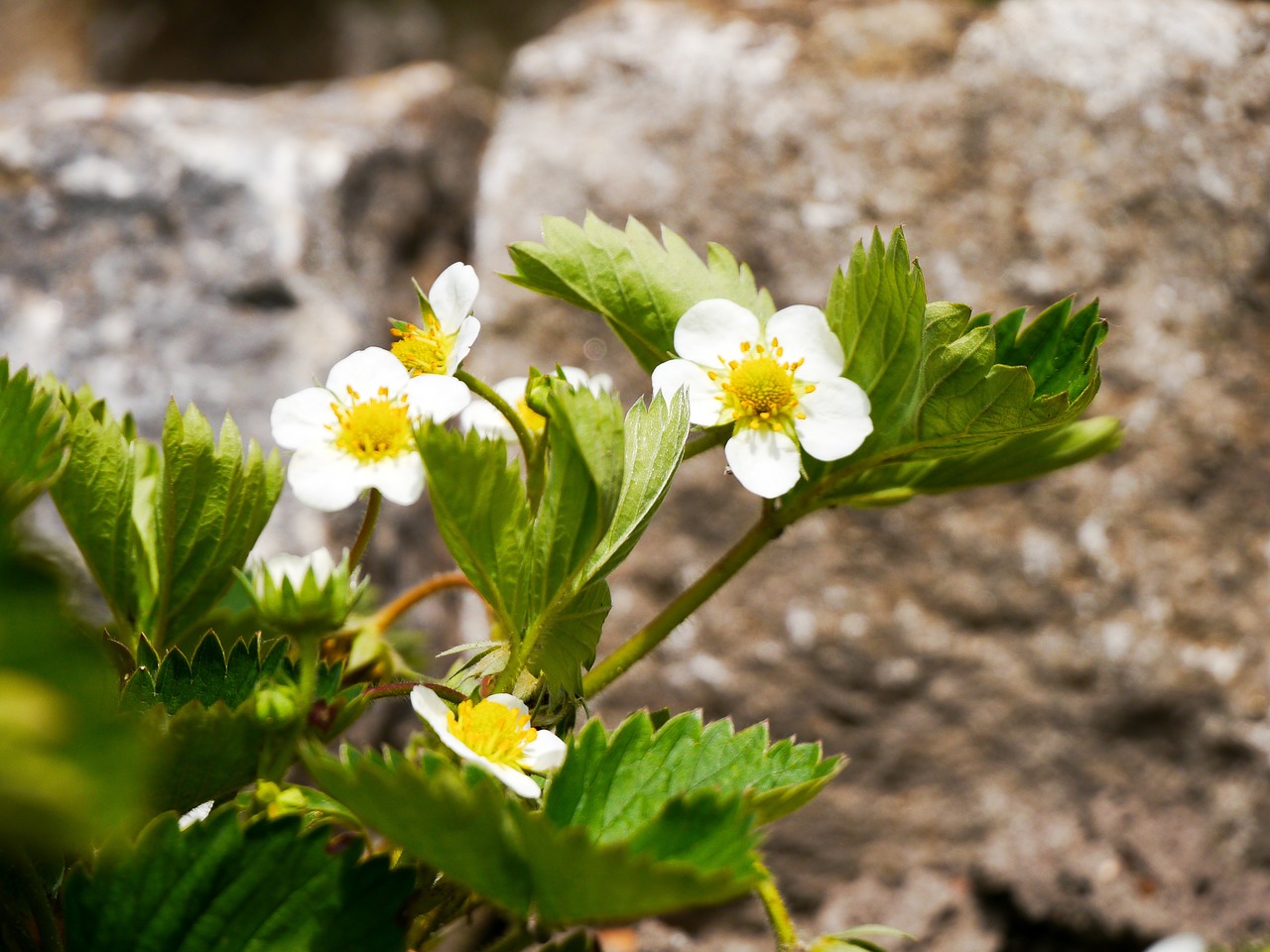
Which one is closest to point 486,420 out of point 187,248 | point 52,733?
point 52,733

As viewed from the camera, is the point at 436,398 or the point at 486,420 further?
the point at 486,420

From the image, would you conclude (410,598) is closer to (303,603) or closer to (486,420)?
(486,420)

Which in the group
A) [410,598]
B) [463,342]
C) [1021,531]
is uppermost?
A: [463,342]

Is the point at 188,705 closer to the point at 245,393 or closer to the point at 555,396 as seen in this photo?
the point at 555,396

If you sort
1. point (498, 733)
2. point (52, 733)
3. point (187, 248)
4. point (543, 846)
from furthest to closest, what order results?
point (187, 248) < point (498, 733) < point (543, 846) < point (52, 733)

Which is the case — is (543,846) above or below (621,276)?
below

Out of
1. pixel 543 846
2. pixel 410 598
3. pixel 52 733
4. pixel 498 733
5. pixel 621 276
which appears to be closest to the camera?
pixel 52 733

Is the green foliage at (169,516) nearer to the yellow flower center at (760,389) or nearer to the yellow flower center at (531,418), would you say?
the yellow flower center at (531,418)
